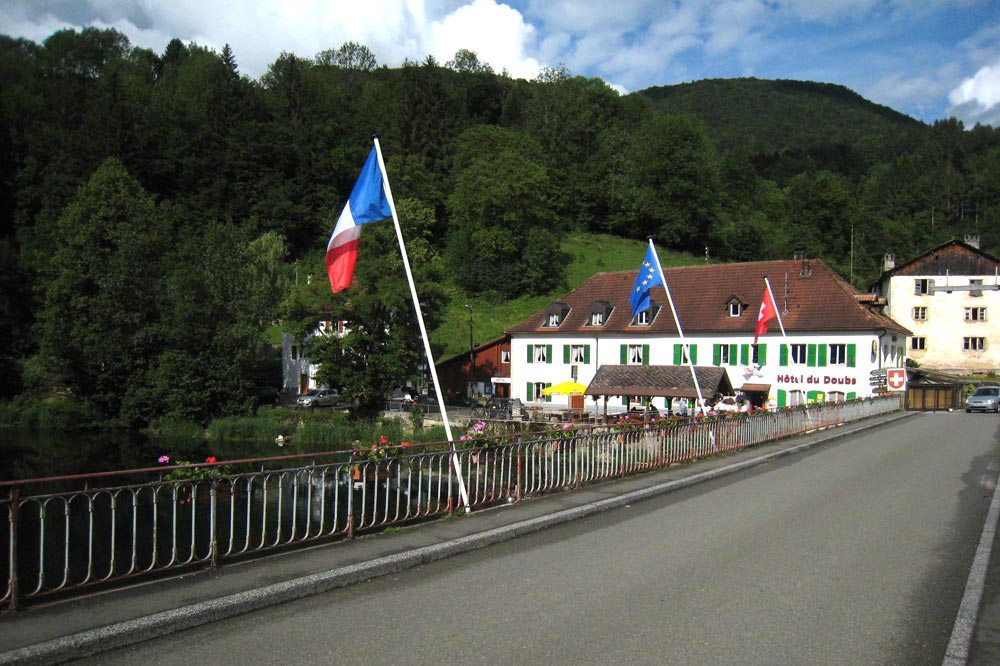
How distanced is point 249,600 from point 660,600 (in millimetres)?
Result: 3493

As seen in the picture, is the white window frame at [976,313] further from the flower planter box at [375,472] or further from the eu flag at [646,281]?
the flower planter box at [375,472]

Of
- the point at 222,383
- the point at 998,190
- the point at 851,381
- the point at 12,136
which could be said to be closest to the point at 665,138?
the point at 998,190

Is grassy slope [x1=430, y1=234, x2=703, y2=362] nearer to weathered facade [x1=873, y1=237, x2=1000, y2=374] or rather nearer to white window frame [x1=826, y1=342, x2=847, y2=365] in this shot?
weathered facade [x1=873, y1=237, x2=1000, y2=374]

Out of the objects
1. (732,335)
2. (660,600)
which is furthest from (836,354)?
(660,600)

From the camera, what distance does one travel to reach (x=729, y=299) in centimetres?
4881

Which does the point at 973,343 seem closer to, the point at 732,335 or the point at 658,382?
the point at 732,335

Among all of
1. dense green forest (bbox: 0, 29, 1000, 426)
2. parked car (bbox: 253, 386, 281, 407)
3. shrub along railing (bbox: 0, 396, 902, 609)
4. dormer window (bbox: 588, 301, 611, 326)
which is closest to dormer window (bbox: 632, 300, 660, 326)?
dormer window (bbox: 588, 301, 611, 326)

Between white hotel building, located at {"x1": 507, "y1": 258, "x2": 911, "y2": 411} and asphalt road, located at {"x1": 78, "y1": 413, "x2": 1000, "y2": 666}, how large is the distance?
30.9 metres

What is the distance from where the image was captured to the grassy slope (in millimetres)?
63938

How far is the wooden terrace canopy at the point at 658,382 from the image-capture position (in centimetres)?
4047

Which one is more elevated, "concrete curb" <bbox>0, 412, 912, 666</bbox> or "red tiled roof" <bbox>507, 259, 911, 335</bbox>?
"red tiled roof" <bbox>507, 259, 911, 335</bbox>

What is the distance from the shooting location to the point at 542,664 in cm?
536

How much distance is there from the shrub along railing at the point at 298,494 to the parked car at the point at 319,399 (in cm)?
2622

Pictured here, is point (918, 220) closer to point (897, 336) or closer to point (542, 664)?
point (897, 336)
